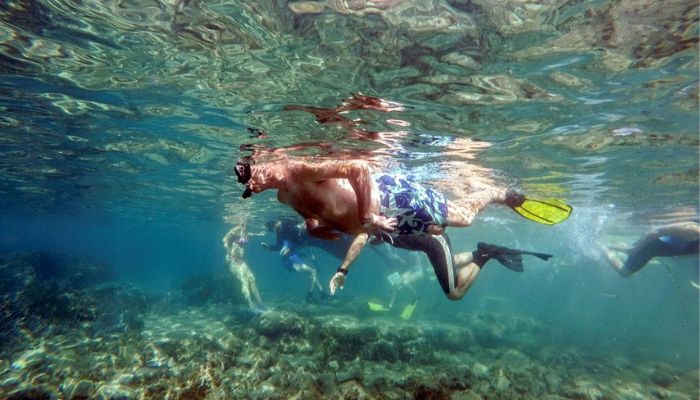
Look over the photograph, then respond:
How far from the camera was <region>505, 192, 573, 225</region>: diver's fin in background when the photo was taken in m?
7.81

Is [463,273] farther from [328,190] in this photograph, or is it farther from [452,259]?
[328,190]

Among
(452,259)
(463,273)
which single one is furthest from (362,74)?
(463,273)

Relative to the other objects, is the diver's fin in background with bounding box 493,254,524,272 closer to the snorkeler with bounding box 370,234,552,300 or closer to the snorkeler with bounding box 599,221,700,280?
the snorkeler with bounding box 370,234,552,300

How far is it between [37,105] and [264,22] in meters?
8.99

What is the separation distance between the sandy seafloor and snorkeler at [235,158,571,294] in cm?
430

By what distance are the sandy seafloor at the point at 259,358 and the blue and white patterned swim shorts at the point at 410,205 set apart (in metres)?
4.27

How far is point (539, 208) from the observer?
26.3ft

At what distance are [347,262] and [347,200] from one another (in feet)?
3.25

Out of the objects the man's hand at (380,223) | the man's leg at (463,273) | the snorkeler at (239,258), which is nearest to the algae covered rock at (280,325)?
the snorkeler at (239,258)

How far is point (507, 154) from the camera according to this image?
531 inches

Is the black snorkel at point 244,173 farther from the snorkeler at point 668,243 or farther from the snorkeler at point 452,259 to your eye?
the snorkeler at point 668,243

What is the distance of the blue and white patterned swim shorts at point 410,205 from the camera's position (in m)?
6.63

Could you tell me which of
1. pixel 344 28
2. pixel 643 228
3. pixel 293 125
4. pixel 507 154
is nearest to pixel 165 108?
pixel 293 125

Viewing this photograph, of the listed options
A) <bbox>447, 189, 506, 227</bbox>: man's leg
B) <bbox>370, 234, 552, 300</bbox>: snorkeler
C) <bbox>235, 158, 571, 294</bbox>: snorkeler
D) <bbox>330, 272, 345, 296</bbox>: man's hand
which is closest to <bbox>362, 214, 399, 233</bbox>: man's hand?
<bbox>235, 158, 571, 294</bbox>: snorkeler
